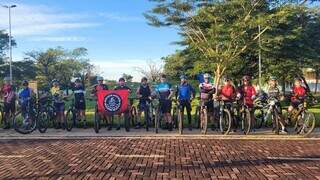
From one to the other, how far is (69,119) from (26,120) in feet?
4.50

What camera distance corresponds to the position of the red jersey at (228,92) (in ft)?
48.9

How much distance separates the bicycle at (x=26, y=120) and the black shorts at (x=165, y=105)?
12.1 feet

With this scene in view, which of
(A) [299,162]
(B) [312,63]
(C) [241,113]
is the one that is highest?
(B) [312,63]

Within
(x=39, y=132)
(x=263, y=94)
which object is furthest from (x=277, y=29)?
(x=39, y=132)

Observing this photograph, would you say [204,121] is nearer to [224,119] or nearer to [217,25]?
[224,119]

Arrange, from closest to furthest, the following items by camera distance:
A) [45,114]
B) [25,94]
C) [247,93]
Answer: [247,93] → [45,114] → [25,94]

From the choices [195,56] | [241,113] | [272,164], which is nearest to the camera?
[272,164]

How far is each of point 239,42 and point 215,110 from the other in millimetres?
18136

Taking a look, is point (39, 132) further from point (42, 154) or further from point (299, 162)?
point (299, 162)

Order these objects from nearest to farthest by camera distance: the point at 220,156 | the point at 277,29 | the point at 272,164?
the point at 272,164 → the point at 220,156 → the point at 277,29

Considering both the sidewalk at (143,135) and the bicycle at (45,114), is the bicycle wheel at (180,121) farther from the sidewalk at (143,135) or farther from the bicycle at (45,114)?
the bicycle at (45,114)

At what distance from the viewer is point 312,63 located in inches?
1547

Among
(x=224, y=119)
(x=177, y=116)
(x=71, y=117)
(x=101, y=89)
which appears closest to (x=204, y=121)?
(x=224, y=119)

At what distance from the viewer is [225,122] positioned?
14734 millimetres
